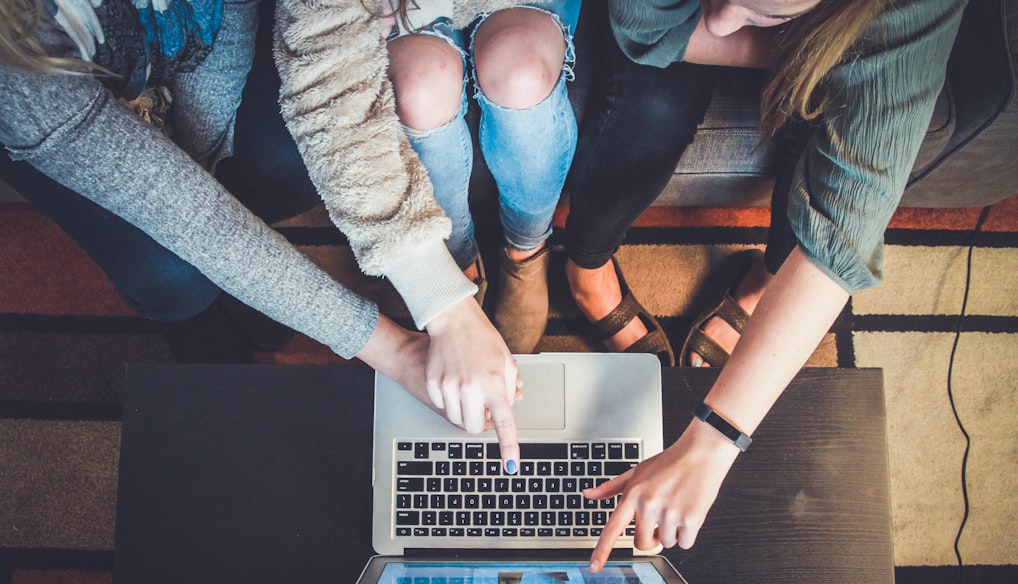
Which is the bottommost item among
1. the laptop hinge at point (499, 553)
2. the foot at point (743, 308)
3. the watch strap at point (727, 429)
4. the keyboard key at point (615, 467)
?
the foot at point (743, 308)

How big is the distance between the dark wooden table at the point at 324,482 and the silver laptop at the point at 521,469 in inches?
1.1

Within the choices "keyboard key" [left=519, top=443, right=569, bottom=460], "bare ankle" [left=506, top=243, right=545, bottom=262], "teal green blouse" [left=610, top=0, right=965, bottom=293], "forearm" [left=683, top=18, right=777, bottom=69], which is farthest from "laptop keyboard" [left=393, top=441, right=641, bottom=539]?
"forearm" [left=683, top=18, right=777, bottom=69]

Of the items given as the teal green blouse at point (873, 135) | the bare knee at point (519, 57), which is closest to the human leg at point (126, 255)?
the bare knee at point (519, 57)

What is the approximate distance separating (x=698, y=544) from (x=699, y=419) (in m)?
0.15

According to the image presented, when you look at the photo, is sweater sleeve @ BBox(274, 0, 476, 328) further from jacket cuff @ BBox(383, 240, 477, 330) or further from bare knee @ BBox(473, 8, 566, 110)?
bare knee @ BBox(473, 8, 566, 110)

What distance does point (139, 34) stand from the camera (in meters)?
0.75

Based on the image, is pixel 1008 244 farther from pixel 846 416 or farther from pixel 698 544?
pixel 698 544

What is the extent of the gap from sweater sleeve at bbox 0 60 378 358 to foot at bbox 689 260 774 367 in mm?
726

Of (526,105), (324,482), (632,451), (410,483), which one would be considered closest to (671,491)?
(632,451)

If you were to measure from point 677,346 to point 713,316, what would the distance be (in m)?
0.10

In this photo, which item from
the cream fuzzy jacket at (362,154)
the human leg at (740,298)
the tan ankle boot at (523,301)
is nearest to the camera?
the cream fuzzy jacket at (362,154)

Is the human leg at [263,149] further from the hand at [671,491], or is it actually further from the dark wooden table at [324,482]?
the hand at [671,491]

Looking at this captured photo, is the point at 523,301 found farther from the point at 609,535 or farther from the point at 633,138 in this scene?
the point at 609,535

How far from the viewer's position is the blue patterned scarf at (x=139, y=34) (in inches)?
27.0
